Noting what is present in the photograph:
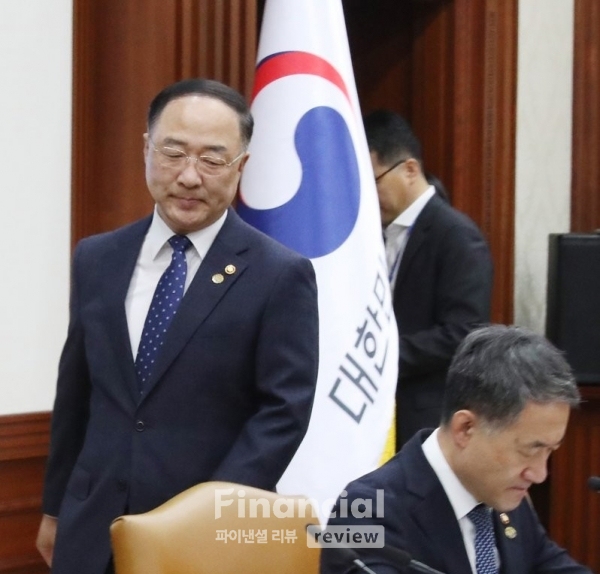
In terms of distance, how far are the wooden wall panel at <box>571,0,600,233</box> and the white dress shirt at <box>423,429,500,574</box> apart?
3.51 meters

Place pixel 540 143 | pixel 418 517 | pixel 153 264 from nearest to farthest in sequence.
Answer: pixel 418 517 → pixel 153 264 → pixel 540 143

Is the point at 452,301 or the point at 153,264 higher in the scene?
the point at 153,264

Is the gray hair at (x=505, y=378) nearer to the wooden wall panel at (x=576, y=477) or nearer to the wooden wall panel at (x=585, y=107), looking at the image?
the wooden wall panel at (x=576, y=477)

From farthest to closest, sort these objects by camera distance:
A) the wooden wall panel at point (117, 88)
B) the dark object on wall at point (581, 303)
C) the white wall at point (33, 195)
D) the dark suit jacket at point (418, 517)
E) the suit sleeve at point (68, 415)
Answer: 1. the dark object on wall at point (581, 303)
2. the wooden wall panel at point (117, 88)
3. the white wall at point (33, 195)
4. the suit sleeve at point (68, 415)
5. the dark suit jacket at point (418, 517)

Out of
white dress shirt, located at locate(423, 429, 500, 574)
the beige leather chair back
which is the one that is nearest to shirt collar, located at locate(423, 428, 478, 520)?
white dress shirt, located at locate(423, 429, 500, 574)

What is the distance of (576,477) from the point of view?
489cm

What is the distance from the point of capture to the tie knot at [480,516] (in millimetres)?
1894

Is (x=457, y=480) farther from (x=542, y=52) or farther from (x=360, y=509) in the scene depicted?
(x=542, y=52)

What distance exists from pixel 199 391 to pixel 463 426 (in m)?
0.59

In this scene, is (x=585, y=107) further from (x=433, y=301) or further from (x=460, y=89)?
(x=433, y=301)

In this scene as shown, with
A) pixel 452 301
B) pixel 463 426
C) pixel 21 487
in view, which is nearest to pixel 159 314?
pixel 463 426

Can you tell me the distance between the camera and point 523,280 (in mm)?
5012

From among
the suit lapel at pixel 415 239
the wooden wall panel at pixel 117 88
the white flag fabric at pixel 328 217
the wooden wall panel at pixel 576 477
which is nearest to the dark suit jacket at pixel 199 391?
the white flag fabric at pixel 328 217

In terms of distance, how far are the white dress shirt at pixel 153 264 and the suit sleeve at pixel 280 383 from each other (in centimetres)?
16
